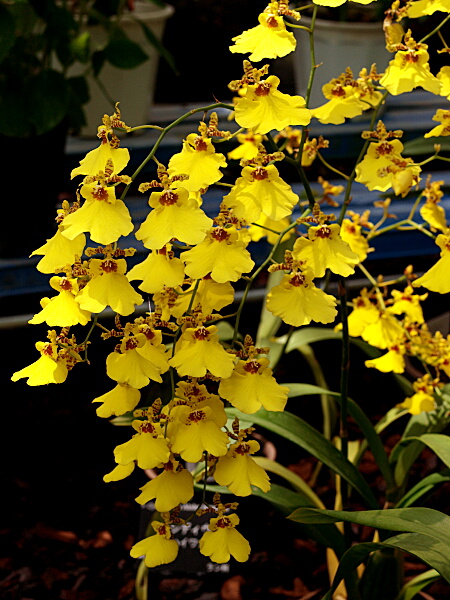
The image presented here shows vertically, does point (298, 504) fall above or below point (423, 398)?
below

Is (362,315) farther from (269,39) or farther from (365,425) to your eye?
(269,39)

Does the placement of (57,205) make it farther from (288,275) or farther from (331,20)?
(288,275)

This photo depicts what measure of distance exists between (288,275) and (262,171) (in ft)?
0.28

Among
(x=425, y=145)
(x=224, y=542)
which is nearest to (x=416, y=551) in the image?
(x=224, y=542)

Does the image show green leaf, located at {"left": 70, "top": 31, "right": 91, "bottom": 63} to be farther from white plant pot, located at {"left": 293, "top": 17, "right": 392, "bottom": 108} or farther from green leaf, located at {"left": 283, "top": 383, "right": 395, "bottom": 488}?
green leaf, located at {"left": 283, "top": 383, "right": 395, "bottom": 488}

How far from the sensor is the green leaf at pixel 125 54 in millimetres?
1484

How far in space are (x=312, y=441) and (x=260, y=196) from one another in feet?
1.22

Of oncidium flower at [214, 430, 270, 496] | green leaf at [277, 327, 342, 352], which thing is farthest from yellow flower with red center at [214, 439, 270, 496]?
green leaf at [277, 327, 342, 352]

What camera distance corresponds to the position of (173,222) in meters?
0.55

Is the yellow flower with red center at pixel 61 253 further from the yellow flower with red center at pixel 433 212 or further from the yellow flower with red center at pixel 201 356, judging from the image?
the yellow flower with red center at pixel 433 212

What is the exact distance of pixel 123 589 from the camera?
1113 millimetres

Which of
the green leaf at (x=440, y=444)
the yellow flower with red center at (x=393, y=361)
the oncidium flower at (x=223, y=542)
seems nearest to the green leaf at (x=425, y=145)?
the yellow flower with red center at (x=393, y=361)

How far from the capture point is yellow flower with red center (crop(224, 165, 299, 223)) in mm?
573

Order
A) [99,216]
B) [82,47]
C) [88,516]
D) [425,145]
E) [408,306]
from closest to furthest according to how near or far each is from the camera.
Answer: [99,216] → [408,306] → [425,145] → [88,516] → [82,47]
